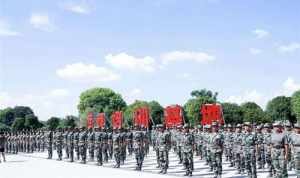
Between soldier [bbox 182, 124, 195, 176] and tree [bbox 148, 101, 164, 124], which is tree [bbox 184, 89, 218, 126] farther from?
soldier [bbox 182, 124, 195, 176]

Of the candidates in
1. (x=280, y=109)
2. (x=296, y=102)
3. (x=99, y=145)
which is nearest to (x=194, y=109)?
(x=296, y=102)

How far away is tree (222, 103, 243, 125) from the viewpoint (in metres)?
63.5

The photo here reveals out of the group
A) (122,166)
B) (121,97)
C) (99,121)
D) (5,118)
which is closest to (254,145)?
(122,166)

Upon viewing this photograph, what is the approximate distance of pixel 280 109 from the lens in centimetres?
7431

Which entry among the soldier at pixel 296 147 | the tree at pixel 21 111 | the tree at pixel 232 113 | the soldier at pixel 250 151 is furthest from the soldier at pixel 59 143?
the tree at pixel 21 111

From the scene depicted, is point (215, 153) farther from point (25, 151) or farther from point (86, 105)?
point (86, 105)

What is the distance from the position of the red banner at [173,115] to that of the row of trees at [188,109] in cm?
2122

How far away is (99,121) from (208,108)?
11409 millimetres

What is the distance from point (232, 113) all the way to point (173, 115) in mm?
36854

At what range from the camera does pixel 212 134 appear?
16078 millimetres

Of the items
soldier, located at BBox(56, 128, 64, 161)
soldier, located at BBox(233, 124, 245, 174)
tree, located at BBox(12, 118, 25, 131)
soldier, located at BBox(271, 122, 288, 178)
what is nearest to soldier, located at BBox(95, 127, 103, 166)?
soldier, located at BBox(56, 128, 64, 161)

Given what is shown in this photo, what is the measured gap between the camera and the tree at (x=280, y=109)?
73.4 meters

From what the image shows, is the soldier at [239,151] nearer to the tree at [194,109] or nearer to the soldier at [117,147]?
the soldier at [117,147]

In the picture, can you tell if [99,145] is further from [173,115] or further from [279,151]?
[279,151]
